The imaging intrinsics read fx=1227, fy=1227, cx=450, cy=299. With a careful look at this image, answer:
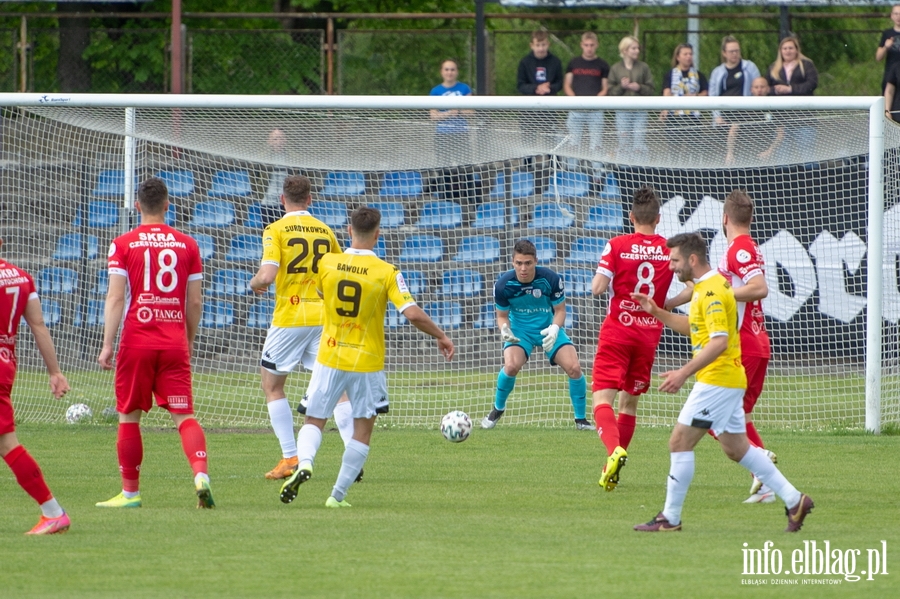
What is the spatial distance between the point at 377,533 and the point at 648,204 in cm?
331

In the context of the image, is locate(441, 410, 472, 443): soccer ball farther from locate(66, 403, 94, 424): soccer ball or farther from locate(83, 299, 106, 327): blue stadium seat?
locate(83, 299, 106, 327): blue stadium seat

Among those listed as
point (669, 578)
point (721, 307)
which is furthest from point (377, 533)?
point (721, 307)

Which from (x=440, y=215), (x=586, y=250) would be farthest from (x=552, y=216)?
(x=440, y=215)

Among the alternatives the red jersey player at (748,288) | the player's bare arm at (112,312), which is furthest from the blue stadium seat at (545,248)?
the player's bare arm at (112,312)

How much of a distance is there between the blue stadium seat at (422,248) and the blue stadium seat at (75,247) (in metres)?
3.48

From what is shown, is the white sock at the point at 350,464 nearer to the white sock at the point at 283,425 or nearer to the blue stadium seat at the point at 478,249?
the white sock at the point at 283,425

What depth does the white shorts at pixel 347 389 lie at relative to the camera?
7.73 meters

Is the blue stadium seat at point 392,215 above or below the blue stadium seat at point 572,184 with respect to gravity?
below

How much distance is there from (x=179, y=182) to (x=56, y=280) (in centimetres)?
171

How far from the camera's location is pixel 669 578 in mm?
5816

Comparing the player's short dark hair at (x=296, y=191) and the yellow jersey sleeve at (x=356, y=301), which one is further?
the player's short dark hair at (x=296, y=191)

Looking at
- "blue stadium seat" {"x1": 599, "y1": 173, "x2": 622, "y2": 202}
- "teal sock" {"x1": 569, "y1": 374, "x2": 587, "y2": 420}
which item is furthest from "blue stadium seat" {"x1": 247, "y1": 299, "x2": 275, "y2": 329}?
"blue stadium seat" {"x1": 599, "y1": 173, "x2": 622, "y2": 202}

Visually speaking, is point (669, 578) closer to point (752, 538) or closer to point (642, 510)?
point (752, 538)

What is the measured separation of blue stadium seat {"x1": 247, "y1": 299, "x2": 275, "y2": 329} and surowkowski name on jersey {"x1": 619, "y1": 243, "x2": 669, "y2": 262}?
6128 mm
